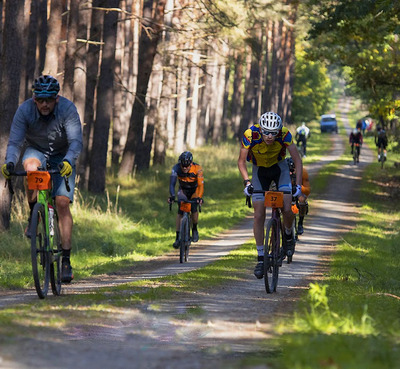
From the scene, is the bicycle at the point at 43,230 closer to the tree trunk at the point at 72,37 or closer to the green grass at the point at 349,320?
the green grass at the point at 349,320

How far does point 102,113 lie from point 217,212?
4619 mm

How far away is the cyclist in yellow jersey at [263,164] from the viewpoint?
33.7ft

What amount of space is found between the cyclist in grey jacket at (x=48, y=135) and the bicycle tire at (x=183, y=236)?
6478mm

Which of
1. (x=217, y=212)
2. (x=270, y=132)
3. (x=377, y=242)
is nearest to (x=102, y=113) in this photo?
(x=217, y=212)

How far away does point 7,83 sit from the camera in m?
16.3

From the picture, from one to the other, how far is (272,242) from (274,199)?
2.01ft

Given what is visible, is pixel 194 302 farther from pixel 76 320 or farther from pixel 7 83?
pixel 7 83

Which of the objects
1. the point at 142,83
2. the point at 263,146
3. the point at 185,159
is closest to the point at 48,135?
the point at 263,146

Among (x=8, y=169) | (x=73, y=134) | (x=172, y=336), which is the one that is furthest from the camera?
(x=73, y=134)

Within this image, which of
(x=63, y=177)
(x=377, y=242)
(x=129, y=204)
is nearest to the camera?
(x=63, y=177)

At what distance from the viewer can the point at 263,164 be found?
34.5ft

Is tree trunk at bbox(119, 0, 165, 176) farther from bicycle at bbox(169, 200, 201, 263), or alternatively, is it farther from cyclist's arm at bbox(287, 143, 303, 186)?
cyclist's arm at bbox(287, 143, 303, 186)

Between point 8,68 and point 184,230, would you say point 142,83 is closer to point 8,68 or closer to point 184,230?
point 8,68

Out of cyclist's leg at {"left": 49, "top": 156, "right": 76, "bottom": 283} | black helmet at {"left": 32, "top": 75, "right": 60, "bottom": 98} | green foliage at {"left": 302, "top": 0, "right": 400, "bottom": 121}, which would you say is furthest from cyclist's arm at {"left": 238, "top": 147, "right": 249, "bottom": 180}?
green foliage at {"left": 302, "top": 0, "right": 400, "bottom": 121}
